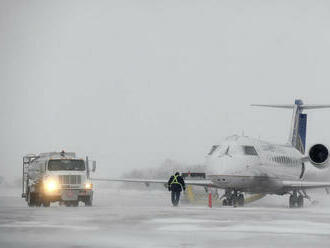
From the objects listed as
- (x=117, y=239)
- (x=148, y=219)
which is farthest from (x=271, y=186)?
(x=117, y=239)

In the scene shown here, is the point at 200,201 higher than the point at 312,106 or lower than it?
lower

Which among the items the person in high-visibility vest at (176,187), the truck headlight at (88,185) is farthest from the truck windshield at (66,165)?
the person in high-visibility vest at (176,187)

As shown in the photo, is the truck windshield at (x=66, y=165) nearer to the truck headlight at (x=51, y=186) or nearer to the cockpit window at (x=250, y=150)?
the truck headlight at (x=51, y=186)

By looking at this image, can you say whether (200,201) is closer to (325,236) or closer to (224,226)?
(224,226)

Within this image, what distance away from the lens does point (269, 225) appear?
1689 cm

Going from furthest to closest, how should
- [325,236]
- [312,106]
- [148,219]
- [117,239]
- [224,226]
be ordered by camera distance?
[312,106], [148,219], [224,226], [325,236], [117,239]

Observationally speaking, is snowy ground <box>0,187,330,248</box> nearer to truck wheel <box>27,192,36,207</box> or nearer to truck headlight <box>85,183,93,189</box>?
truck headlight <box>85,183,93,189</box>

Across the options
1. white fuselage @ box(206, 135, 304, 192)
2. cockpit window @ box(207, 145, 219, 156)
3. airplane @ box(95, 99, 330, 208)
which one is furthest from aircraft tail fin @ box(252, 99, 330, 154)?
cockpit window @ box(207, 145, 219, 156)

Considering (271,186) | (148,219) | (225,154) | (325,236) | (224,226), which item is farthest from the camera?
(271,186)

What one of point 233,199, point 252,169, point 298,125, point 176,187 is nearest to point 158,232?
point 176,187

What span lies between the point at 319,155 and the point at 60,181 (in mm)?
12420

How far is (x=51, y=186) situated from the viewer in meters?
30.1

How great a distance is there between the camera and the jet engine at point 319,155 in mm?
33469

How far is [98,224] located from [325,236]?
552cm
